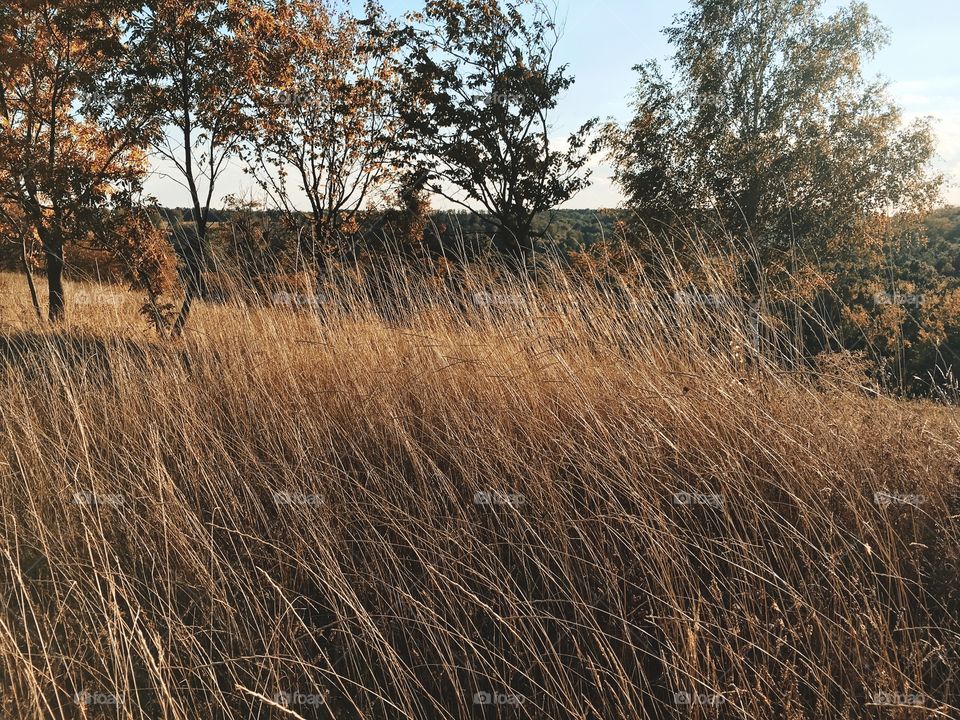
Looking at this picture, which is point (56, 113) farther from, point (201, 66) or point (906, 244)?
point (906, 244)

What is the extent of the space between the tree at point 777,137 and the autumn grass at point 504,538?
10.4 meters

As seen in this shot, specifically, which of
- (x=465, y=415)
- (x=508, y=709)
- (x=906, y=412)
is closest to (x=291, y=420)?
(x=465, y=415)

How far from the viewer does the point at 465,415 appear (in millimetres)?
3492

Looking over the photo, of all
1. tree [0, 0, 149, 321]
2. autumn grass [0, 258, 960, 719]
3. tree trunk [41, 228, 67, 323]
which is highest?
tree [0, 0, 149, 321]

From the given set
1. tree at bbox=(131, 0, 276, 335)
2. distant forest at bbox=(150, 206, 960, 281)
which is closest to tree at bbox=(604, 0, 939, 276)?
distant forest at bbox=(150, 206, 960, 281)

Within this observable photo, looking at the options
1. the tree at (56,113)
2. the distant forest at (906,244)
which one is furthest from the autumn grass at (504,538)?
the distant forest at (906,244)

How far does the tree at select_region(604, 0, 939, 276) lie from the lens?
44.2 ft

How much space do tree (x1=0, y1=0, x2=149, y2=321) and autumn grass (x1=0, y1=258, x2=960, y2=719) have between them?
25.3 feet

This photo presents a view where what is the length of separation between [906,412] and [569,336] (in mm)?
1847

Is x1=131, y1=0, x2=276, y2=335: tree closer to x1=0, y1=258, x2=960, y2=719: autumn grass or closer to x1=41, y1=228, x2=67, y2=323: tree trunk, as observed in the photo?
x1=41, y1=228, x2=67, y2=323: tree trunk

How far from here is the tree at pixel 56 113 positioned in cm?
1059

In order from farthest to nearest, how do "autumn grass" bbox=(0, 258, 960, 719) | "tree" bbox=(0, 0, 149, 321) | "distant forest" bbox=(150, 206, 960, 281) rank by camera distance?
1. "distant forest" bbox=(150, 206, 960, 281)
2. "tree" bbox=(0, 0, 149, 321)
3. "autumn grass" bbox=(0, 258, 960, 719)

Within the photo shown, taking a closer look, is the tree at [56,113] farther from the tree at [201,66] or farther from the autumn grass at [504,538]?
the autumn grass at [504,538]

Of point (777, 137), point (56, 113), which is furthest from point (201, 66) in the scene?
point (777, 137)
